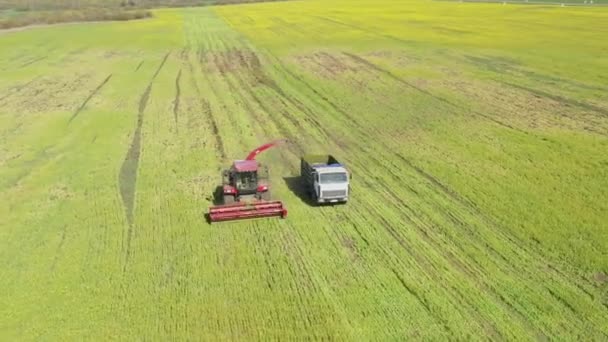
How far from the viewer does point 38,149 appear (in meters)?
29.2

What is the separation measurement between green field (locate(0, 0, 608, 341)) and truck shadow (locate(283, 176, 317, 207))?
0.67 feet

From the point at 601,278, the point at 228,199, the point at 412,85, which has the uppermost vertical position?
the point at 412,85

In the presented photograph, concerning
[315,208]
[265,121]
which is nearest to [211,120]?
[265,121]

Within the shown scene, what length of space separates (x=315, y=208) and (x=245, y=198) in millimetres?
2669

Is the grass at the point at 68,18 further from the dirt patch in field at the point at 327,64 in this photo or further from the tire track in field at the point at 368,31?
the dirt patch in field at the point at 327,64

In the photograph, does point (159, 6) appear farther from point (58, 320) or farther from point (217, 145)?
point (58, 320)

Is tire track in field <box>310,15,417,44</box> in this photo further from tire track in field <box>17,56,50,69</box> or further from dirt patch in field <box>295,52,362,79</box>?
tire track in field <box>17,56,50,69</box>

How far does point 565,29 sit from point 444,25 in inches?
588

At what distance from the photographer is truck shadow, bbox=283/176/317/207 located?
22312 millimetres

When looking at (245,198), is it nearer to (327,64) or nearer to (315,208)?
(315,208)

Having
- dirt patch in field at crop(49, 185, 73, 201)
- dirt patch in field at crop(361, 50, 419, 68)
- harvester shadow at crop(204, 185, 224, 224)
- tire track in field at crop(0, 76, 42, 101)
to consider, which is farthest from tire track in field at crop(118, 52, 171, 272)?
dirt patch in field at crop(361, 50, 419, 68)

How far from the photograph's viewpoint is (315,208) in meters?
21.6

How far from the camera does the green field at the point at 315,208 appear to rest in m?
15.3

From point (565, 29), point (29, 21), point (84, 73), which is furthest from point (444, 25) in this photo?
point (29, 21)
